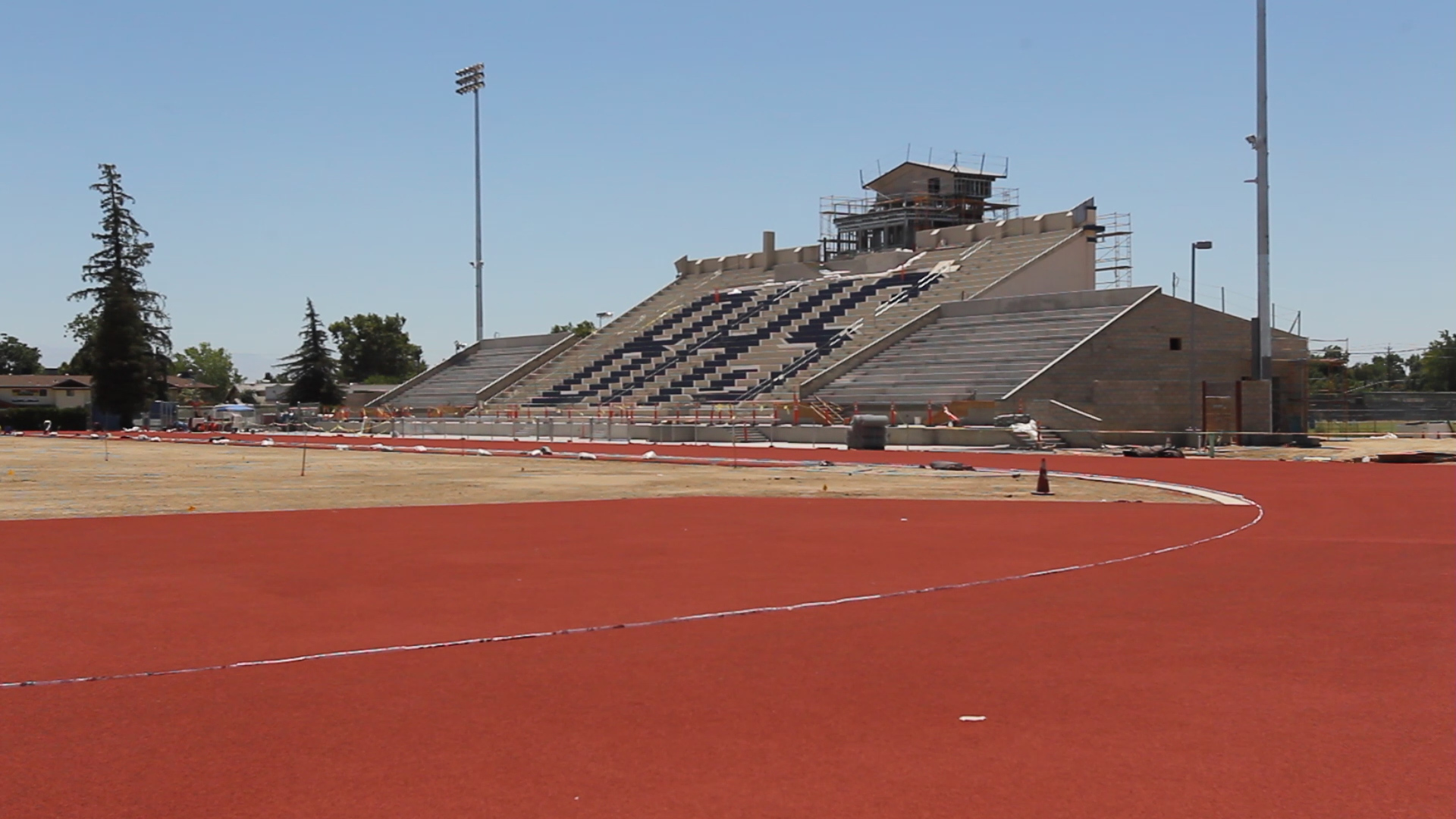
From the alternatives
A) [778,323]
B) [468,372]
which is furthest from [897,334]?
[468,372]

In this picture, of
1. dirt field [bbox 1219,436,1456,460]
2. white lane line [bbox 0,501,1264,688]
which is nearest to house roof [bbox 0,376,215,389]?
dirt field [bbox 1219,436,1456,460]

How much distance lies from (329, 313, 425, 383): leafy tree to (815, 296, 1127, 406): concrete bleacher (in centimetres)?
10271

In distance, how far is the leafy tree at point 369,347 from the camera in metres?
147

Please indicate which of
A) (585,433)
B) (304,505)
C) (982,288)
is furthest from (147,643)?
(982,288)

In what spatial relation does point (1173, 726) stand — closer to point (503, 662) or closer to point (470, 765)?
point (470, 765)

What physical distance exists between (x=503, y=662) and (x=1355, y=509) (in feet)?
49.0

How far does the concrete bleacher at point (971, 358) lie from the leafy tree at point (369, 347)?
10271 centimetres

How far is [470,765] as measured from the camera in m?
6.14

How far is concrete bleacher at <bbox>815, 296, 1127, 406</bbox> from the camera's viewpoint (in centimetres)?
4769

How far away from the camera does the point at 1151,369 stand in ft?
155

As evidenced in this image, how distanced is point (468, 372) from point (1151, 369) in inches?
1748

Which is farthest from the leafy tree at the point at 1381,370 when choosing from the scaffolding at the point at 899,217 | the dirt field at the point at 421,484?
the dirt field at the point at 421,484

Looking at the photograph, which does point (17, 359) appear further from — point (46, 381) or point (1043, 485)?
point (1043, 485)

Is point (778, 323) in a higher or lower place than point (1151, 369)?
higher
